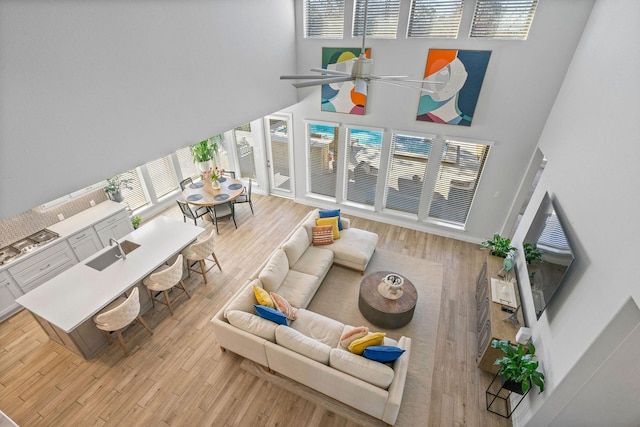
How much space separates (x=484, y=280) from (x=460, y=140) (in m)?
2.74

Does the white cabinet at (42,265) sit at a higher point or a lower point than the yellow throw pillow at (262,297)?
lower

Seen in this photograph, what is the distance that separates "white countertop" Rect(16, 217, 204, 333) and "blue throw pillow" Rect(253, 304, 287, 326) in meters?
1.98

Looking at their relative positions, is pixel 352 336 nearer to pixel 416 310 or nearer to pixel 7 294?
pixel 416 310

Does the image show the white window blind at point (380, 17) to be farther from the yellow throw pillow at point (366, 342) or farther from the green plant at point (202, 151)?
the yellow throw pillow at point (366, 342)

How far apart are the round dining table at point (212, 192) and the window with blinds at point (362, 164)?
2.75 m

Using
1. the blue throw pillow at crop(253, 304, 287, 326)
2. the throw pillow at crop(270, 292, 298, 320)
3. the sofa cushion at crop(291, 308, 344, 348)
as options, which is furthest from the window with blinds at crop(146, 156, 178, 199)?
the sofa cushion at crop(291, 308, 344, 348)

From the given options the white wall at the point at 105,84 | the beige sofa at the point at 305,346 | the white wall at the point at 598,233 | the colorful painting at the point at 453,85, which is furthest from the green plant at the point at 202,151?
the white wall at the point at 598,233

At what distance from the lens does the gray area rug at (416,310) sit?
381 centimetres

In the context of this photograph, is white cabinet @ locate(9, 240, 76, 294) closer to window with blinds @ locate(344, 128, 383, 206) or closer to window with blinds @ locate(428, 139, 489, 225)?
window with blinds @ locate(344, 128, 383, 206)

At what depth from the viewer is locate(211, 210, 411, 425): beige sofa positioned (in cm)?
331

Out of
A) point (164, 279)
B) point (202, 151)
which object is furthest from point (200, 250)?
point (202, 151)

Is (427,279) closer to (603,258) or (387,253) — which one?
(387,253)

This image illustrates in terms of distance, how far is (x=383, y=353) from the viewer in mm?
3359

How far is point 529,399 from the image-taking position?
3279mm
